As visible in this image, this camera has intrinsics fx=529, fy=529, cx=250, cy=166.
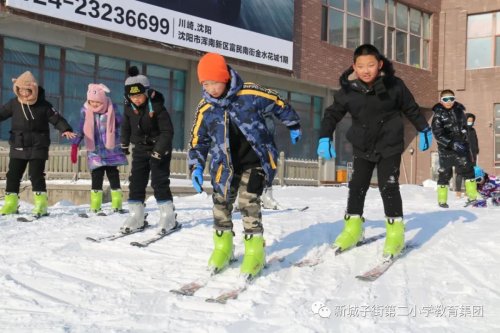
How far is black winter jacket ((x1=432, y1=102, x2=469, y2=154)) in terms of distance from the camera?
325 inches

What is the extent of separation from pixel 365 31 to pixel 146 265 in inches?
749

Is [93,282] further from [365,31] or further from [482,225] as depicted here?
[365,31]

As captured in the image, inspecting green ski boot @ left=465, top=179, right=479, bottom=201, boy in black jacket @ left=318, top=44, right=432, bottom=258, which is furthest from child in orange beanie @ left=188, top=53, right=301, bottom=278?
green ski boot @ left=465, top=179, right=479, bottom=201

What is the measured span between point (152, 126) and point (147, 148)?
0.83 feet

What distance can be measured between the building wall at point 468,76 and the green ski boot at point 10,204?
2082 centimetres

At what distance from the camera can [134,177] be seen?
233 inches

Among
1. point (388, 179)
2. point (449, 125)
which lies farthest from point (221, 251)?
point (449, 125)

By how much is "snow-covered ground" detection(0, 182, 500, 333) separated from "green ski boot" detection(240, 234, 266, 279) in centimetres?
9

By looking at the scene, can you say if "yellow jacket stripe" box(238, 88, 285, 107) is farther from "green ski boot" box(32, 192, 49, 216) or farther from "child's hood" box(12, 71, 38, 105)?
"green ski boot" box(32, 192, 49, 216)

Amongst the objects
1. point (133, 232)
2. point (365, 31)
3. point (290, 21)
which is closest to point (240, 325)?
point (133, 232)

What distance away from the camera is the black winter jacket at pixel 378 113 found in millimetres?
4535

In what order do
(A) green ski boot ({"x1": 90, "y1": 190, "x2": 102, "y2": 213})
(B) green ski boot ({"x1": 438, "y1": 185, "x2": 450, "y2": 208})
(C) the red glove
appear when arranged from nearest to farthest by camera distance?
(C) the red glove
(A) green ski boot ({"x1": 90, "y1": 190, "x2": 102, "y2": 213})
(B) green ski boot ({"x1": 438, "y1": 185, "x2": 450, "y2": 208})

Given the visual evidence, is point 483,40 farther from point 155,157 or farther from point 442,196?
point 155,157

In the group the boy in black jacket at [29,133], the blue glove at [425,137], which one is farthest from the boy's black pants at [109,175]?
the blue glove at [425,137]
